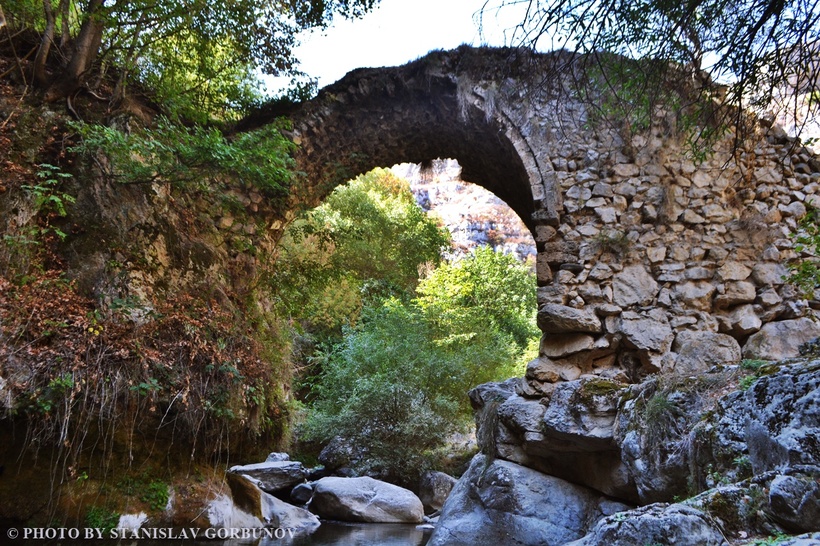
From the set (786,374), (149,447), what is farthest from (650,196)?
(149,447)

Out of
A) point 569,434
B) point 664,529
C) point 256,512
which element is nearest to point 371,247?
point 256,512

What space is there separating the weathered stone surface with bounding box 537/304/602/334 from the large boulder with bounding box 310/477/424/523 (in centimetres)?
419

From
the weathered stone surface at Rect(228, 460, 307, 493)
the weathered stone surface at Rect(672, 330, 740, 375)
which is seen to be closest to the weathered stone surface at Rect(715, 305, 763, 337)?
the weathered stone surface at Rect(672, 330, 740, 375)

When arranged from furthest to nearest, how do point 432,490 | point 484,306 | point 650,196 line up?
point 484,306
point 432,490
point 650,196

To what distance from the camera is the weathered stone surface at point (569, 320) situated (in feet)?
17.5

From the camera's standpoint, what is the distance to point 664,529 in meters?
1.84

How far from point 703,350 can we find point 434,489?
5834 mm

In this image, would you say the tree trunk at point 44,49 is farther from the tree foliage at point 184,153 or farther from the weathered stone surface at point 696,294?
the weathered stone surface at point 696,294

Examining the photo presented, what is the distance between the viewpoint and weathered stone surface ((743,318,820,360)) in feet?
16.3

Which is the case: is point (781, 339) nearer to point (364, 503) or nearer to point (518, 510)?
point (518, 510)

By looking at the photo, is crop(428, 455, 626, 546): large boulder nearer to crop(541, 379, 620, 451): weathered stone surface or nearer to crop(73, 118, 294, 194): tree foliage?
crop(541, 379, 620, 451): weathered stone surface

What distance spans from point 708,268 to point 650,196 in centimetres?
94

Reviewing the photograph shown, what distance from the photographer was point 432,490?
30.9ft

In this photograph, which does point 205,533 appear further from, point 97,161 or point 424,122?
point 424,122
